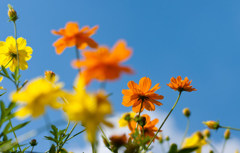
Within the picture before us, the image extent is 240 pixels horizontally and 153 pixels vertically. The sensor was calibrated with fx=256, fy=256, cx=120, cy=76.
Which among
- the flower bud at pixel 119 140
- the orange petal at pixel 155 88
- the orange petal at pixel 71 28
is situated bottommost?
the flower bud at pixel 119 140

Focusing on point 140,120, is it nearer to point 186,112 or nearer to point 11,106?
point 186,112

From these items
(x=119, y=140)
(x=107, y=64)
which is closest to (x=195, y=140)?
(x=119, y=140)

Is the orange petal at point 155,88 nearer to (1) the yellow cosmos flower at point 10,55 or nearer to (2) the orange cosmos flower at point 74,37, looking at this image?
(2) the orange cosmos flower at point 74,37

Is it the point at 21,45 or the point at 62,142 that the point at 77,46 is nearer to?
the point at 62,142

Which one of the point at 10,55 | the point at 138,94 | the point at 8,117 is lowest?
the point at 8,117

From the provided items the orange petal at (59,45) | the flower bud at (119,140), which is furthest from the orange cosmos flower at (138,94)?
the orange petal at (59,45)

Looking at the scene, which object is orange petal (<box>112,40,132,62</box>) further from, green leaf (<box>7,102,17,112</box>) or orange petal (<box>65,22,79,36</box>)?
green leaf (<box>7,102,17,112</box>)

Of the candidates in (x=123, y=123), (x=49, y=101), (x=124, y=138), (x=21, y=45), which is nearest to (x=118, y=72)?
(x=49, y=101)
